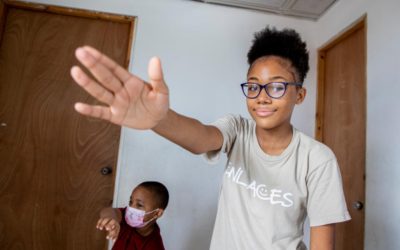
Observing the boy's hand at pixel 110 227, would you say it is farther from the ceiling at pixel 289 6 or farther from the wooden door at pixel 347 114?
the ceiling at pixel 289 6

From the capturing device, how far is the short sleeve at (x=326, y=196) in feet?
2.66

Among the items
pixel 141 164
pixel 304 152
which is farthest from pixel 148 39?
pixel 304 152

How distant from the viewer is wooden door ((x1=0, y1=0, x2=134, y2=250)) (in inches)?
78.4

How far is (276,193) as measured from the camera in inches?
33.9

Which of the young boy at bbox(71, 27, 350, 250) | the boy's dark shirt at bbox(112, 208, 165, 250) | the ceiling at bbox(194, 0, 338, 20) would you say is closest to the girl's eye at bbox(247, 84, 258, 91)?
the young boy at bbox(71, 27, 350, 250)

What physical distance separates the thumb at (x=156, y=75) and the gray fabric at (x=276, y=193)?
356 mm

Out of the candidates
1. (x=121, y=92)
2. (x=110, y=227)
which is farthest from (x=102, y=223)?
(x=121, y=92)

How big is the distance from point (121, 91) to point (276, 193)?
57 centimetres

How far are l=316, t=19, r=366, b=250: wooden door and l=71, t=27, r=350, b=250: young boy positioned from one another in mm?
1018

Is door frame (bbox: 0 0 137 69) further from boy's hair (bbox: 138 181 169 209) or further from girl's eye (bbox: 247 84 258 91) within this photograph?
girl's eye (bbox: 247 84 258 91)

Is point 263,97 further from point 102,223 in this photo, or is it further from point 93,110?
point 102,223

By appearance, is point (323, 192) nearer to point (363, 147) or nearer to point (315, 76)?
point (363, 147)

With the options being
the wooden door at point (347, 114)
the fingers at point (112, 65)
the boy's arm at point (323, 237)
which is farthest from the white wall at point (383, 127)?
the fingers at point (112, 65)

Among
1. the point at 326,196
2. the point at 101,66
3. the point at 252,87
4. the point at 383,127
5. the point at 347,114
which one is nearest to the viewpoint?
the point at 101,66
